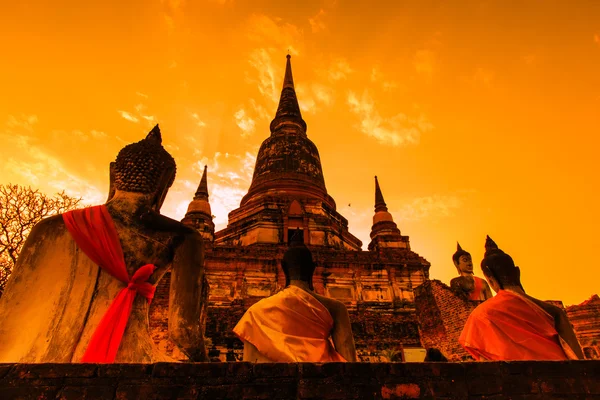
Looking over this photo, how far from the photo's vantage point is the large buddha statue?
280 cm

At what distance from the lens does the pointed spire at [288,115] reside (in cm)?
2602

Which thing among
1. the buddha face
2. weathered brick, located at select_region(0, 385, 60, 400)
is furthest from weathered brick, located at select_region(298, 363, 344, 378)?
the buddha face

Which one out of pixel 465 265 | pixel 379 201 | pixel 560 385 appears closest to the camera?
pixel 560 385

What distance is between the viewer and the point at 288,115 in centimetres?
2666

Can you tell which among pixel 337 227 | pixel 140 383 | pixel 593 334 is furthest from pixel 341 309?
pixel 337 227

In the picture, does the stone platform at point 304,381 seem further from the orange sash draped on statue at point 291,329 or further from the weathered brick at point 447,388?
the orange sash draped on statue at point 291,329

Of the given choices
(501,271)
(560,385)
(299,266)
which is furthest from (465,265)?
(560,385)

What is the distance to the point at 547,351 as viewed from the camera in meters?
3.98

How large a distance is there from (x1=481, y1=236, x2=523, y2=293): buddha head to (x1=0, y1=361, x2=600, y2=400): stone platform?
2.43 metres

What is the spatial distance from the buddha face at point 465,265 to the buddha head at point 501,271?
27.2 feet

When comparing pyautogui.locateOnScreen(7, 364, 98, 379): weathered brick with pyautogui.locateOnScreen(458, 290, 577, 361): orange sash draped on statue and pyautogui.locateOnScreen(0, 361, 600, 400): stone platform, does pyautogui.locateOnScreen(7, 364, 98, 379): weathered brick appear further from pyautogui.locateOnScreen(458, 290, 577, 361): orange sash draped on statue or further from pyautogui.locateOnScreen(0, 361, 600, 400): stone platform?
pyautogui.locateOnScreen(458, 290, 577, 361): orange sash draped on statue

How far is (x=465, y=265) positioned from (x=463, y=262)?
13 centimetres

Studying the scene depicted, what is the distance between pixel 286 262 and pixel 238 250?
12.1 metres

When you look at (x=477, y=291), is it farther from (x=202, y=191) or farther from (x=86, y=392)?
(x=202, y=191)
